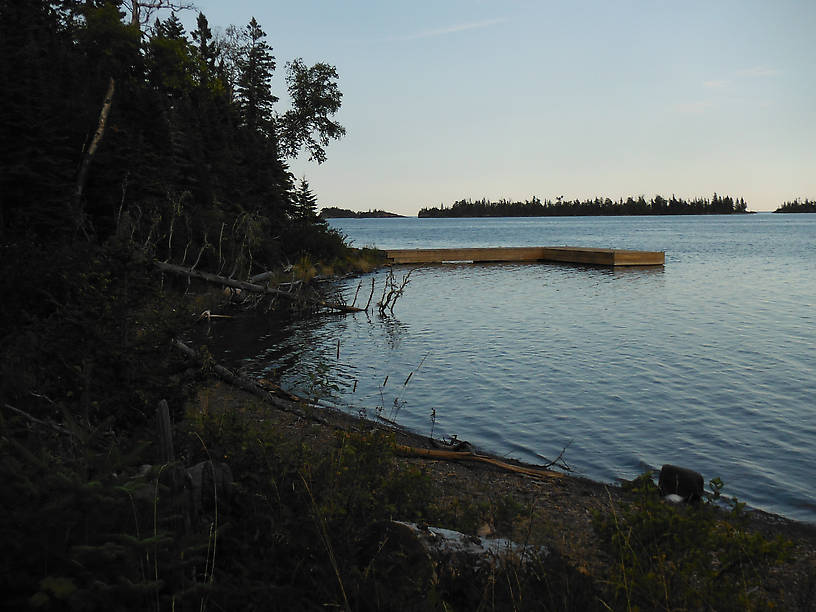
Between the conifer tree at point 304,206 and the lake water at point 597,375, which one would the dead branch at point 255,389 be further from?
the conifer tree at point 304,206

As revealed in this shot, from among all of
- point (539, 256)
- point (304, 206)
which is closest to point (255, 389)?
point (304, 206)

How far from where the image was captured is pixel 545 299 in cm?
3250

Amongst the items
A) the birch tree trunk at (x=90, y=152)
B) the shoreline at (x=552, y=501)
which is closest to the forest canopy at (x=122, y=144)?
the birch tree trunk at (x=90, y=152)

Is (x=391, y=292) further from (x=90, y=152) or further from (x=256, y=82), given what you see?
(x=256, y=82)

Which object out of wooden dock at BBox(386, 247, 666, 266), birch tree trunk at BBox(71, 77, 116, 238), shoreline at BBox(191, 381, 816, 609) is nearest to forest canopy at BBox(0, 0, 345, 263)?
birch tree trunk at BBox(71, 77, 116, 238)

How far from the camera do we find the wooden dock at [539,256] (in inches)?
1991

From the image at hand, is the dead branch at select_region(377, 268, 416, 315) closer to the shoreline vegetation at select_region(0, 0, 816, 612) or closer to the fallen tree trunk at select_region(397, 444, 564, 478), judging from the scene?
the shoreline vegetation at select_region(0, 0, 816, 612)

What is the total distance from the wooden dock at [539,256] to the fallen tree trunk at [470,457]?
138ft

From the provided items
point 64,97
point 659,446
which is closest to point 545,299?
point 659,446

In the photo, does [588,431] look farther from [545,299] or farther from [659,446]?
[545,299]

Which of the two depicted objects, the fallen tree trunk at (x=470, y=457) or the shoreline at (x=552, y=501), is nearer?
the shoreline at (x=552, y=501)

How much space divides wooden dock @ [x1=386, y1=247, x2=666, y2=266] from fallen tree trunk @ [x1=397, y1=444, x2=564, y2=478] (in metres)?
42.0

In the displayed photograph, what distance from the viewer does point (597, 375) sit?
55.8ft

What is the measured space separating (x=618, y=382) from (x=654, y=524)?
11522mm
